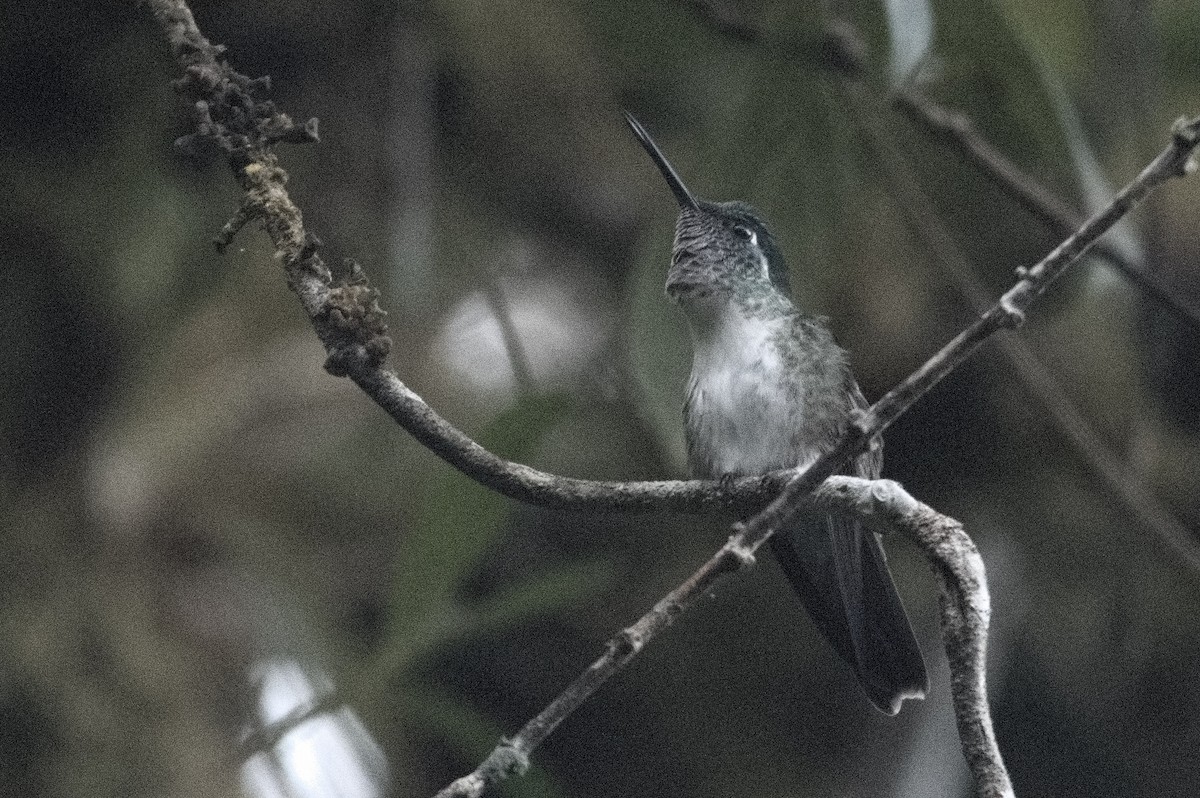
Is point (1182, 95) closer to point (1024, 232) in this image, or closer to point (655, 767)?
point (1024, 232)

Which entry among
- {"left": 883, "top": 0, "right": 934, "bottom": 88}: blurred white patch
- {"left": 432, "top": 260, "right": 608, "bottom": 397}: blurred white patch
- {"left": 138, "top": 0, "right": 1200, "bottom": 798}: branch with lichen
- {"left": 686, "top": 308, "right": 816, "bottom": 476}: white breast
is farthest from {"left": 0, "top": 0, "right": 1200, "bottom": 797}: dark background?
{"left": 138, "top": 0, "right": 1200, "bottom": 798}: branch with lichen

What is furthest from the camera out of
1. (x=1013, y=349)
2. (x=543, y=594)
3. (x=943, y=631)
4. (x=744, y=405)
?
(x=1013, y=349)

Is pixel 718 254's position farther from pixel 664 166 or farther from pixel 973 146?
pixel 973 146

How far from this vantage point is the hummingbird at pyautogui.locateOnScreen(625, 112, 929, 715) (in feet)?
6.70

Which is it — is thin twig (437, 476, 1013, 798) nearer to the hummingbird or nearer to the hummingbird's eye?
the hummingbird

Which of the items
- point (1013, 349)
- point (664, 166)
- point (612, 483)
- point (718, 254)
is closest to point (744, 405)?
point (718, 254)

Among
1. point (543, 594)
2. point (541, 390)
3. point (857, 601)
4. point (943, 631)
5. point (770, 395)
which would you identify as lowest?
point (943, 631)

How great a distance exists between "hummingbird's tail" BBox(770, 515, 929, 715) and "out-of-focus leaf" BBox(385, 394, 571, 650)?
38cm

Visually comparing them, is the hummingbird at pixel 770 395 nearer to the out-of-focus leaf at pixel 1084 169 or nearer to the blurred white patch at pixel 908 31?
the blurred white patch at pixel 908 31

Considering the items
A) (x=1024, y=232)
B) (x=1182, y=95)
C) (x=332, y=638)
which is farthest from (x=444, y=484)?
(x=1182, y=95)

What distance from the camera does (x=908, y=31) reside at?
88.4 inches

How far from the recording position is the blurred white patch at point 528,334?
112 inches

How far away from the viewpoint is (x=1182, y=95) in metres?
2.94

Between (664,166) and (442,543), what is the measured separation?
663mm
